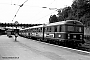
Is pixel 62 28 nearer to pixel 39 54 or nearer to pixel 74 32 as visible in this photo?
pixel 74 32

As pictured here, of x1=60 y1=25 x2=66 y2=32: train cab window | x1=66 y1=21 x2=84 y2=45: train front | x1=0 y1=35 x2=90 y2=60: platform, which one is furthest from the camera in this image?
x1=60 y1=25 x2=66 y2=32: train cab window

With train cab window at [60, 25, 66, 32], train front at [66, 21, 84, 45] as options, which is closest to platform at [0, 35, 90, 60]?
train front at [66, 21, 84, 45]

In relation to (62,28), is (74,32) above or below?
below

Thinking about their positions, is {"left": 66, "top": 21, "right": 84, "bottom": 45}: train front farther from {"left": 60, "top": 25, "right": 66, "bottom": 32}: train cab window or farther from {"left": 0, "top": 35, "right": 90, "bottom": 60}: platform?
{"left": 0, "top": 35, "right": 90, "bottom": 60}: platform

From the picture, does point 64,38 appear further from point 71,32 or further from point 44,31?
point 44,31

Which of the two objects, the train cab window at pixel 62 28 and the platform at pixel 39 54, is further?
the train cab window at pixel 62 28

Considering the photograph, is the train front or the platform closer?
the platform

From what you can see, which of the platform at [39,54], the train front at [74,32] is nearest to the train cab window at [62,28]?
the train front at [74,32]

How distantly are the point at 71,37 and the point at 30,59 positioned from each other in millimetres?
9986

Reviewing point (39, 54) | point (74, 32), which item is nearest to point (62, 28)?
point (74, 32)

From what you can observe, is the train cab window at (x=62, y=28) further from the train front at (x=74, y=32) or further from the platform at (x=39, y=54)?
the platform at (x=39, y=54)

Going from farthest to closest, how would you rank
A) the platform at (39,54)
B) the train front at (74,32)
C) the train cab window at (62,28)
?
Result: the train cab window at (62,28)
the train front at (74,32)
the platform at (39,54)

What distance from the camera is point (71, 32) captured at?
65.1 ft

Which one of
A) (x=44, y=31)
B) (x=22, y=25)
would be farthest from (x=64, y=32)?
(x=22, y=25)
